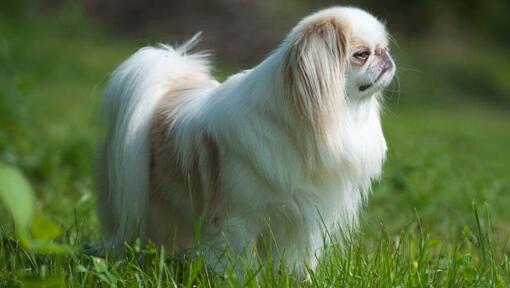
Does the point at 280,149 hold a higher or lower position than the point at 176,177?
higher

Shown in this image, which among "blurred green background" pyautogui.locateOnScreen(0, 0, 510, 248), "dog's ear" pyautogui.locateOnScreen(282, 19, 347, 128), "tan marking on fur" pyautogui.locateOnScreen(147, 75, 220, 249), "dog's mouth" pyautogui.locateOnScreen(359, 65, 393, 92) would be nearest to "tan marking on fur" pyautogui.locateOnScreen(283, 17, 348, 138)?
"dog's ear" pyautogui.locateOnScreen(282, 19, 347, 128)

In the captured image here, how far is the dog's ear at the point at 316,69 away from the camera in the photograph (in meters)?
2.92

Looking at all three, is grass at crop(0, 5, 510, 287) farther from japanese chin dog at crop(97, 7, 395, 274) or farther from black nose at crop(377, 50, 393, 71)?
black nose at crop(377, 50, 393, 71)

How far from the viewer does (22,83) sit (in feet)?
16.4

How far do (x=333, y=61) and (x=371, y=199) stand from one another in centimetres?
219

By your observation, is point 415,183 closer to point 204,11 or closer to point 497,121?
point 497,121

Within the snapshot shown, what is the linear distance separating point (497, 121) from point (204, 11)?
6089 millimetres

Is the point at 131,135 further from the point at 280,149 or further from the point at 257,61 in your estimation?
the point at 257,61

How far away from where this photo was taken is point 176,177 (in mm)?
3287

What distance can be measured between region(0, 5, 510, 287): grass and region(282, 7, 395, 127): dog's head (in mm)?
537

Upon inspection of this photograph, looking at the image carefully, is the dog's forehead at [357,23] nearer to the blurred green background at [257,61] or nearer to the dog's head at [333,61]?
the dog's head at [333,61]

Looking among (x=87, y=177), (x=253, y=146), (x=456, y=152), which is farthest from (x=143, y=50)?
(x=456, y=152)

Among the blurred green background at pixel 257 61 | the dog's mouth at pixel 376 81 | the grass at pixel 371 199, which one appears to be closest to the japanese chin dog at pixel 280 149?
the dog's mouth at pixel 376 81

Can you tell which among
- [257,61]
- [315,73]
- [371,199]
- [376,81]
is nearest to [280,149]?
[315,73]
